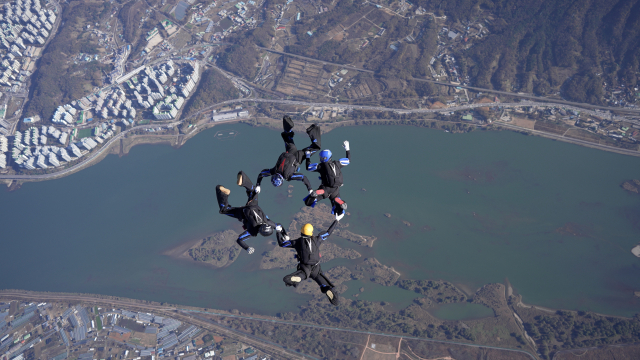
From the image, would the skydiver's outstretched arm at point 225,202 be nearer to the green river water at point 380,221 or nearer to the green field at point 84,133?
the green river water at point 380,221

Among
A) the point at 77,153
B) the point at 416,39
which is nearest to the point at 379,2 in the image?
the point at 416,39

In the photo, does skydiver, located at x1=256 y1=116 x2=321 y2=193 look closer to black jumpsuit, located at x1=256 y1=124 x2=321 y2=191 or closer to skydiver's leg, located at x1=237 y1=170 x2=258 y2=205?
black jumpsuit, located at x1=256 y1=124 x2=321 y2=191

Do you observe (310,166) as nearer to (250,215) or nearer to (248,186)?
(248,186)

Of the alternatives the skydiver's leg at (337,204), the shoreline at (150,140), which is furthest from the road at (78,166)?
the skydiver's leg at (337,204)

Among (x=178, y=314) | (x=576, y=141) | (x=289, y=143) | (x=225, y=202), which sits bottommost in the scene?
(x=178, y=314)

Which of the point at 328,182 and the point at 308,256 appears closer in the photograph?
the point at 308,256

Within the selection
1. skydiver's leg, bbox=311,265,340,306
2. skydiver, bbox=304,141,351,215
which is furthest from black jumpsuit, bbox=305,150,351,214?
skydiver's leg, bbox=311,265,340,306

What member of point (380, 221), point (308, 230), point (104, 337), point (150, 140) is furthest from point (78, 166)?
point (308, 230)
